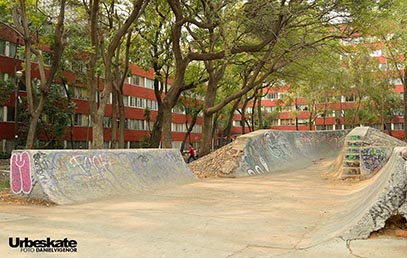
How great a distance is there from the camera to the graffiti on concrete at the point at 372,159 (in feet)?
45.9

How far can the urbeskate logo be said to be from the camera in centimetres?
565

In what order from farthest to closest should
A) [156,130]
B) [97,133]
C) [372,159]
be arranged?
[156,130], [97,133], [372,159]

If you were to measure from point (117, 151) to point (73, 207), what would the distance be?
3.30 meters

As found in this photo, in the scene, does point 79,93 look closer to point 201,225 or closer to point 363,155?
point 363,155

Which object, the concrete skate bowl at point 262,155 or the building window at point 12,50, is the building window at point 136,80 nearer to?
the building window at point 12,50

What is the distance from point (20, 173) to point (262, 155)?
12.0 metres

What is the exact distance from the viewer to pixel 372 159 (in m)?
14.2

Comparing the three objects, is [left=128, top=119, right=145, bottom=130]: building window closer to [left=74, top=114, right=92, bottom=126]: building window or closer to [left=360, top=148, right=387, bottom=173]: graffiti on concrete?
[left=74, top=114, right=92, bottom=126]: building window

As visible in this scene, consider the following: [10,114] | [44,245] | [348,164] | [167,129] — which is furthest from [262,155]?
[10,114]

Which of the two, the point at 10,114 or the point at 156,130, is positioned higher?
the point at 10,114

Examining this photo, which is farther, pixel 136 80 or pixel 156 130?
pixel 136 80

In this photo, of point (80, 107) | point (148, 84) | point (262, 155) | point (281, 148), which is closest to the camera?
point (262, 155)

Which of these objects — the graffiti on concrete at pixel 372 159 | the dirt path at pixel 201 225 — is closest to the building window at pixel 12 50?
the dirt path at pixel 201 225

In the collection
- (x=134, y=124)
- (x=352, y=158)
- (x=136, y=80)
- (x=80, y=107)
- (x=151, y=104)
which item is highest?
(x=136, y=80)
